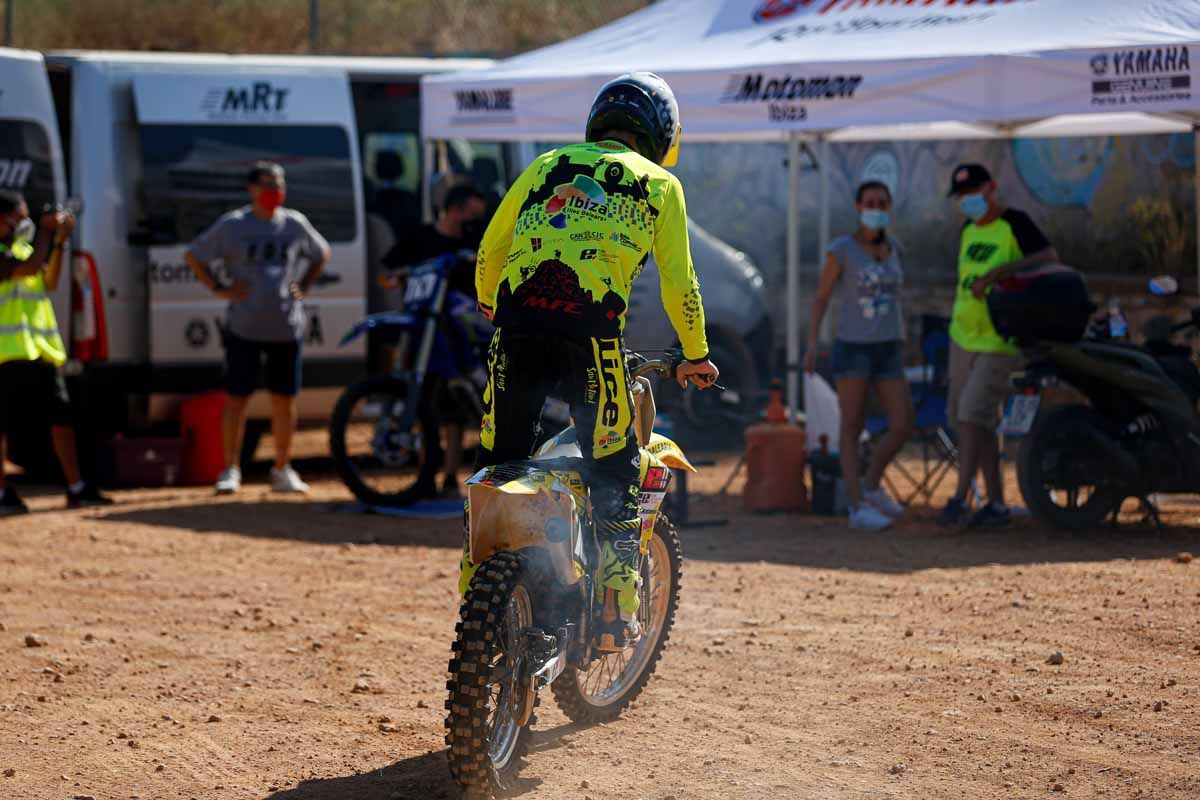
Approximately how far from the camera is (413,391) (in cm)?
983

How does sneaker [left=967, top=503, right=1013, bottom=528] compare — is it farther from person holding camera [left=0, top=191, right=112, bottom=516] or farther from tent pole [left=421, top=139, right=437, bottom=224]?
person holding camera [left=0, top=191, right=112, bottom=516]

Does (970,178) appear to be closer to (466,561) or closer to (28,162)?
(466,561)

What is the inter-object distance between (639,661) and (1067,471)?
3.88 metres

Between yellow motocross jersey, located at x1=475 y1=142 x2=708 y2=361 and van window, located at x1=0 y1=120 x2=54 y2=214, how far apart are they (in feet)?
20.7

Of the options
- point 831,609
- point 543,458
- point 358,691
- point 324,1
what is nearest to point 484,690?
point 543,458

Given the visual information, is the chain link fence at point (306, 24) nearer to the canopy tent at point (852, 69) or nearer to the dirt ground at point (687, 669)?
the canopy tent at point (852, 69)

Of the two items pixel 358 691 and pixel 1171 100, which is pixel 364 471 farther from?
pixel 1171 100

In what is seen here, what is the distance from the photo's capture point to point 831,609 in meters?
7.12

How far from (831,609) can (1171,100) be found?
3.19 m

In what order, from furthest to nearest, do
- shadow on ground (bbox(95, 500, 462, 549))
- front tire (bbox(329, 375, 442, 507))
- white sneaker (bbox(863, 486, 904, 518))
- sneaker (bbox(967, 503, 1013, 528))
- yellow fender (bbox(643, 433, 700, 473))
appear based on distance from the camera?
front tire (bbox(329, 375, 442, 507)) < white sneaker (bbox(863, 486, 904, 518)) < shadow on ground (bbox(95, 500, 462, 549)) < sneaker (bbox(967, 503, 1013, 528)) < yellow fender (bbox(643, 433, 700, 473))

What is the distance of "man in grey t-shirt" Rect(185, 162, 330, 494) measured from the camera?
10242 millimetres

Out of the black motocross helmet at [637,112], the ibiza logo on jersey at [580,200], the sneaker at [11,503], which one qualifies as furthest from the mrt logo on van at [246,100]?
the ibiza logo on jersey at [580,200]

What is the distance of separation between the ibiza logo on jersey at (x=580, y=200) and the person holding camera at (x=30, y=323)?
18.7 feet

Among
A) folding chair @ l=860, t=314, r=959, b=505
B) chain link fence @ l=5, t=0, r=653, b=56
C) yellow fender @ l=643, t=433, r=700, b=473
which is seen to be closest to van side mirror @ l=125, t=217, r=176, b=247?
folding chair @ l=860, t=314, r=959, b=505
